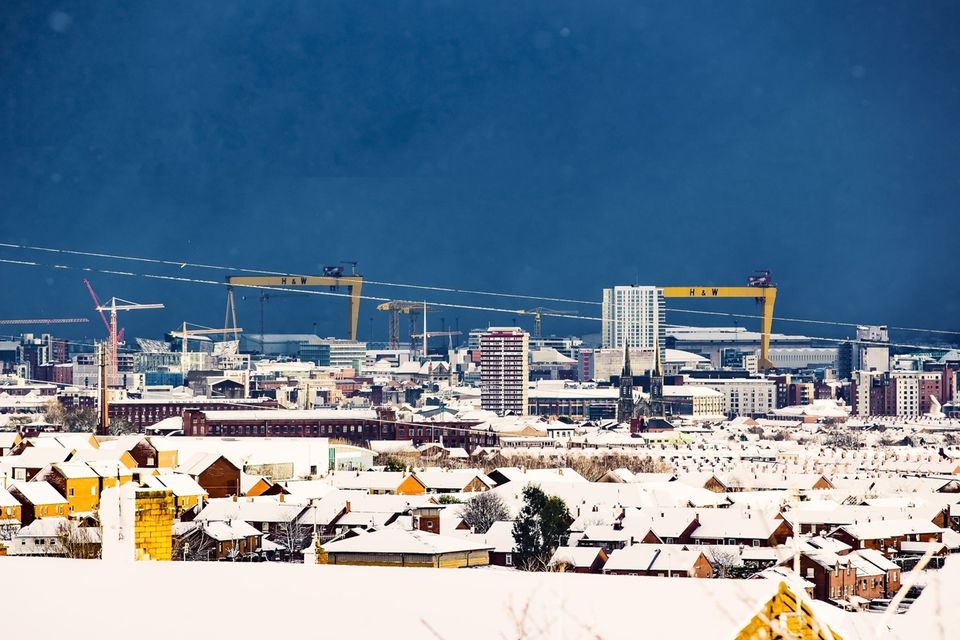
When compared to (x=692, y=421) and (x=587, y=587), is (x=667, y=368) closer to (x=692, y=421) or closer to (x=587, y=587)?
(x=692, y=421)

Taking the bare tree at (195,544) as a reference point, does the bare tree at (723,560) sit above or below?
below

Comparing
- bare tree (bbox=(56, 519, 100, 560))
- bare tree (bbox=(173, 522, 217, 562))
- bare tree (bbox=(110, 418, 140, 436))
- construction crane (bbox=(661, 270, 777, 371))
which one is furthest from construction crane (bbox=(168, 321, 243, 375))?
bare tree (bbox=(56, 519, 100, 560))

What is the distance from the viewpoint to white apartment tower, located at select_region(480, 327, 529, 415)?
4203 cm

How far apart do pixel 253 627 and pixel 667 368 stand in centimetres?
5618

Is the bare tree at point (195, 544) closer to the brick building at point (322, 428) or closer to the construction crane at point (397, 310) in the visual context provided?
the brick building at point (322, 428)

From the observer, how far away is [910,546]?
1111 cm

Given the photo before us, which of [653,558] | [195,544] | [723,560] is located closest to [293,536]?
[195,544]

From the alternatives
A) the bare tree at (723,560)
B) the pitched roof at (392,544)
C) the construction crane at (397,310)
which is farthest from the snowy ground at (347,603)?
the construction crane at (397,310)

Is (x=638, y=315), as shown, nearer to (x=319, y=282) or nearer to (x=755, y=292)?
(x=755, y=292)

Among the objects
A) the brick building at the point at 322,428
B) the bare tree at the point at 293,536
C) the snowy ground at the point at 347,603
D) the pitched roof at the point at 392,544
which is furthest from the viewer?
the brick building at the point at 322,428

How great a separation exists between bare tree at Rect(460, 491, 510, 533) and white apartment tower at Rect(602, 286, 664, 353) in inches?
1805

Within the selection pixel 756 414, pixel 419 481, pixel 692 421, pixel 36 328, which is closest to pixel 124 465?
pixel 419 481

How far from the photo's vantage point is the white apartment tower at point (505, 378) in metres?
42.0

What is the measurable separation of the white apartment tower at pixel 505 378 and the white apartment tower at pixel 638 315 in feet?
53.2
